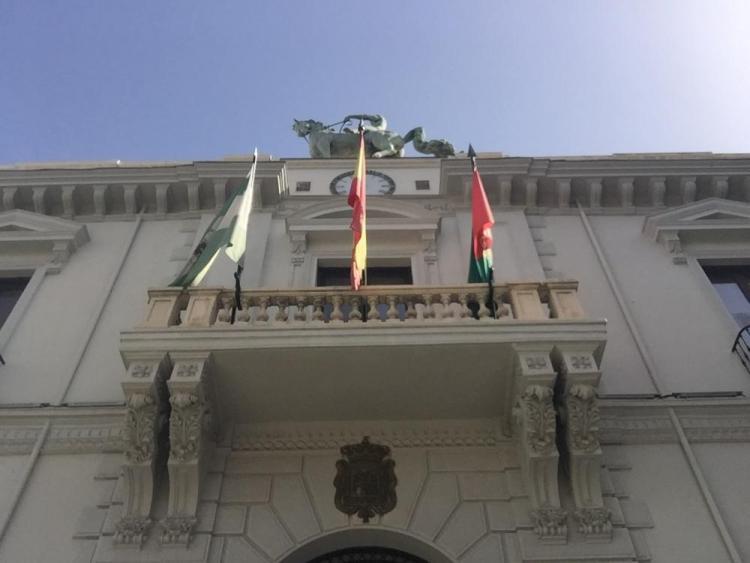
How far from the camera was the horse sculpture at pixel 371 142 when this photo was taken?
16.3 meters

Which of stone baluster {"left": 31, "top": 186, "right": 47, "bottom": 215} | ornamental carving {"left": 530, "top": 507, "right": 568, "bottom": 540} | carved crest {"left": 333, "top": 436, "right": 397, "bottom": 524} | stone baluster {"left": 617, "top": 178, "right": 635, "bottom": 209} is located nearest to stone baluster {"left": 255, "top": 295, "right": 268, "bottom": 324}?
carved crest {"left": 333, "top": 436, "right": 397, "bottom": 524}

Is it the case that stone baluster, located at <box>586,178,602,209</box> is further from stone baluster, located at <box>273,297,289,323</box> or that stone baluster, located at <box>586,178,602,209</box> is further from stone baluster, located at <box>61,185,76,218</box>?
stone baluster, located at <box>61,185,76,218</box>

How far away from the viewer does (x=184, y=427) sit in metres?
7.93

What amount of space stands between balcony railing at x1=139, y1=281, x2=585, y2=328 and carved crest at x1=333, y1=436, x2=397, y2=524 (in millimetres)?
1503

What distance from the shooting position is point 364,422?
8812mm

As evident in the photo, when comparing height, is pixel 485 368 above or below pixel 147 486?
above

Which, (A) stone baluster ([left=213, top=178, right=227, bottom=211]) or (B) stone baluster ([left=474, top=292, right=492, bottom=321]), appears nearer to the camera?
(B) stone baluster ([left=474, top=292, right=492, bottom=321])

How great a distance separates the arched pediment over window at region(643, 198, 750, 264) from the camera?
40.1 feet

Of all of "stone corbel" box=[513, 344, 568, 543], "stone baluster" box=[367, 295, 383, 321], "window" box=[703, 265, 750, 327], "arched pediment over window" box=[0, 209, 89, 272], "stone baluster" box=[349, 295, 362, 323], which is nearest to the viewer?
"stone corbel" box=[513, 344, 568, 543]

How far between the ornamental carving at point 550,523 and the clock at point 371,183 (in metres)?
7.74

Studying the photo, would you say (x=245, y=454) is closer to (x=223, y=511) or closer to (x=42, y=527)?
(x=223, y=511)

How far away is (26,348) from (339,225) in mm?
5055

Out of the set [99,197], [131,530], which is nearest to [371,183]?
[99,197]

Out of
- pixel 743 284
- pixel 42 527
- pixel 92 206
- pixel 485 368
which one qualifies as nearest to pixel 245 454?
pixel 42 527
